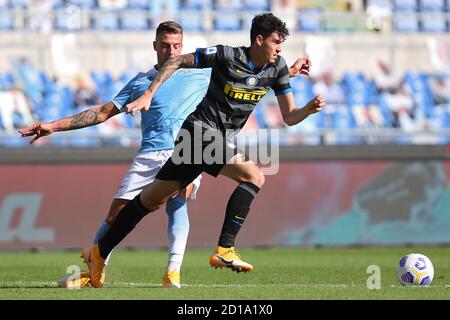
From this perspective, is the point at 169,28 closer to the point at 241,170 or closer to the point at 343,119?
the point at 241,170

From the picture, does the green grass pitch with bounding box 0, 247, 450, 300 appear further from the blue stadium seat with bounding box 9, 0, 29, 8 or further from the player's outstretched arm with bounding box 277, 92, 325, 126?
the blue stadium seat with bounding box 9, 0, 29, 8

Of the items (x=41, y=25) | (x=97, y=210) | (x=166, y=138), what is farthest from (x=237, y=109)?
(x=41, y=25)

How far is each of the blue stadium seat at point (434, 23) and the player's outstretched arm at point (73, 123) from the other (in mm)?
16331

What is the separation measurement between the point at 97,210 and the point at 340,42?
8.59 meters

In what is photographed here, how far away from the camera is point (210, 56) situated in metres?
8.31

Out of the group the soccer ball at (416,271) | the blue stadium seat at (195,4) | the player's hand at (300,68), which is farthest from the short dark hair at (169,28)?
the blue stadium seat at (195,4)

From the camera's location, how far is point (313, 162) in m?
16.8

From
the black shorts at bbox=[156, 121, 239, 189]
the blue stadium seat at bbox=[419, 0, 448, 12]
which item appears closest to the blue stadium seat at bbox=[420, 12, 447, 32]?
the blue stadium seat at bbox=[419, 0, 448, 12]

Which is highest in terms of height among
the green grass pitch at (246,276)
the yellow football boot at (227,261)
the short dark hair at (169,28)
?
the short dark hair at (169,28)

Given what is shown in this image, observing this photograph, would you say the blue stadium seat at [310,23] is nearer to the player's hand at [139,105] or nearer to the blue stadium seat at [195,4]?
the blue stadium seat at [195,4]

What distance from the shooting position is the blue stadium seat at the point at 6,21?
21375 millimetres

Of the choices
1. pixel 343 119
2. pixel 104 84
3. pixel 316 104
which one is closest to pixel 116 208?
pixel 316 104

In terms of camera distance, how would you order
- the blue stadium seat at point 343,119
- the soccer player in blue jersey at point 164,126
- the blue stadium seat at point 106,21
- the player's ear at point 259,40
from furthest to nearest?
the blue stadium seat at point 106,21 → the blue stadium seat at point 343,119 → the soccer player in blue jersey at point 164,126 → the player's ear at point 259,40

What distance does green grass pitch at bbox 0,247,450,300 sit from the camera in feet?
25.3
